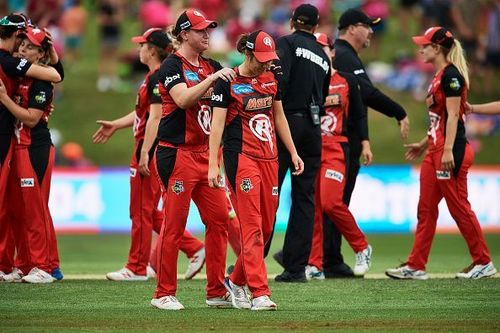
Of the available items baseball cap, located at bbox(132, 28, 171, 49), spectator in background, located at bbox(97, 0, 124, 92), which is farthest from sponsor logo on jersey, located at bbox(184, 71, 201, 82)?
spectator in background, located at bbox(97, 0, 124, 92)

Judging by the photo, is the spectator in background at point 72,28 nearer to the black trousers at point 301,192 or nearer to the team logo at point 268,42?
the black trousers at point 301,192

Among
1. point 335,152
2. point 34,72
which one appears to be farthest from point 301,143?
point 34,72

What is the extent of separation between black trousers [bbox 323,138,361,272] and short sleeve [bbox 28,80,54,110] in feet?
11.9

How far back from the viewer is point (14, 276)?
11.9 meters

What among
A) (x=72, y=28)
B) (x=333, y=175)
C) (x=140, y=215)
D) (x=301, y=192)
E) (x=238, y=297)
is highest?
(x=72, y=28)

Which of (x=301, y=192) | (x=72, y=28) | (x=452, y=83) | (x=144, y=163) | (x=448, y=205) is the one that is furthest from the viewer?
(x=72, y=28)

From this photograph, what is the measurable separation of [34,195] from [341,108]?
3.68 m

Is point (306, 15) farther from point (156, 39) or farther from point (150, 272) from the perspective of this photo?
point (150, 272)

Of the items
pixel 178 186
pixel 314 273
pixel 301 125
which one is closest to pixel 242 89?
pixel 178 186

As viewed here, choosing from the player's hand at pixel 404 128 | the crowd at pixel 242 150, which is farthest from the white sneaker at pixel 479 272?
the player's hand at pixel 404 128

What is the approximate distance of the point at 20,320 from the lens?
8.99 meters

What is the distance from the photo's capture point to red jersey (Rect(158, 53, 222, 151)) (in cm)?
961

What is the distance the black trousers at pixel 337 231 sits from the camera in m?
12.9

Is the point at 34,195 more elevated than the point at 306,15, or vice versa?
the point at 306,15
